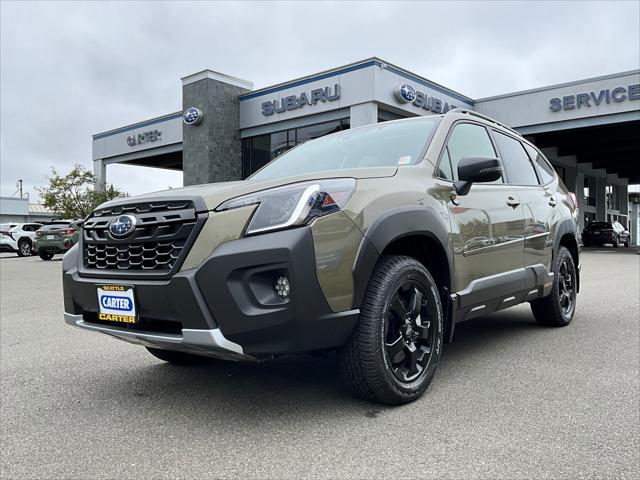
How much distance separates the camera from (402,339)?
296 cm

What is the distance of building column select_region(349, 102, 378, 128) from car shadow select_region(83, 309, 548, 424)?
15.4 meters

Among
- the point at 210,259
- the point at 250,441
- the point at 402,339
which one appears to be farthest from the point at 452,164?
the point at 250,441

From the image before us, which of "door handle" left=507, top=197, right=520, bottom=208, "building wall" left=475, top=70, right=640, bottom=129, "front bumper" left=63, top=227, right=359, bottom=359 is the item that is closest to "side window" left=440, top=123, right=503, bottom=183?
"door handle" left=507, top=197, right=520, bottom=208

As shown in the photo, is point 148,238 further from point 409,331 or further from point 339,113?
point 339,113

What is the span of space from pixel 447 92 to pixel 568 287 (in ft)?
59.0

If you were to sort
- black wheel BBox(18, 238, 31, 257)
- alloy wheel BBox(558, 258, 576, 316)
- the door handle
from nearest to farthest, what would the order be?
1. the door handle
2. alloy wheel BBox(558, 258, 576, 316)
3. black wheel BBox(18, 238, 31, 257)

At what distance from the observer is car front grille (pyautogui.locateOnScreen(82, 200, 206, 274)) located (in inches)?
102

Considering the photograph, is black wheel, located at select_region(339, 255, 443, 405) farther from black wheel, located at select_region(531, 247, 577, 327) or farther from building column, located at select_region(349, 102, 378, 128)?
building column, located at select_region(349, 102, 378, 128)

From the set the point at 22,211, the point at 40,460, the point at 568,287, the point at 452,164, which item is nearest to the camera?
the point at 40,460

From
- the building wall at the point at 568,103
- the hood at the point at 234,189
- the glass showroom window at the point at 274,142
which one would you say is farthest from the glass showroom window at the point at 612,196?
the hood at the point at 234,189

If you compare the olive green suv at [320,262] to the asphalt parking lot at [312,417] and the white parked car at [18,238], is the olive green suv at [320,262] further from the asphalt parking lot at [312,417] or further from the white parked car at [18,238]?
the white parked car at [18,238]

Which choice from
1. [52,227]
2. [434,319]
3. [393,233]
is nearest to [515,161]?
[434,319]

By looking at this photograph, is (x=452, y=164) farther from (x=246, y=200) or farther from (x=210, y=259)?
(x=210, y=259)

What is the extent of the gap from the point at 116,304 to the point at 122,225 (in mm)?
412
